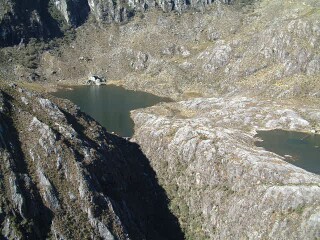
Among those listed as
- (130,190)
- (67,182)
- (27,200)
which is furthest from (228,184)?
(27,200)

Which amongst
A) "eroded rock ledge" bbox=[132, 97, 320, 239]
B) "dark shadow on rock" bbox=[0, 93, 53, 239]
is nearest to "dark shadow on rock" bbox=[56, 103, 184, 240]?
"eroded rock ledge" bbox=[132, 97, 320, 239]

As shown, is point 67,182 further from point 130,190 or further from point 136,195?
point 136,195

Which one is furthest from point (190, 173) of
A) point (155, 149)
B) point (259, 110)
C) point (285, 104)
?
point (285, 104)

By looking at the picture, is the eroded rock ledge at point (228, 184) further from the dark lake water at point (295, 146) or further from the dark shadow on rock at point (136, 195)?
the dark lake water at point (295, 146)

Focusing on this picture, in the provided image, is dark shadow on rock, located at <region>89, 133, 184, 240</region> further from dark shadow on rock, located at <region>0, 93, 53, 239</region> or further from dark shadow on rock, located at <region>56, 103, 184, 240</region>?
dark shadow on rock, located at <region>0, 93, 53, 239</region>

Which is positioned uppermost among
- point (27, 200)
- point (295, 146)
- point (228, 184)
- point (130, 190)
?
point (27, 200)

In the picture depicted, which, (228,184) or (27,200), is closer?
(27,200)

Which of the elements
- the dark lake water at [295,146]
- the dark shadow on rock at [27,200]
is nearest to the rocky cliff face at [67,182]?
the dark shadow on rock at [27,200]
